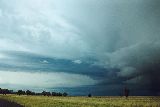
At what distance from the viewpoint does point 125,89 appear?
152 meters

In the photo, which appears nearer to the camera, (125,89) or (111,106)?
(111,106)

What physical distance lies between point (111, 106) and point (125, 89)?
4193 inches

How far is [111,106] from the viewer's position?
4797 centimetres
